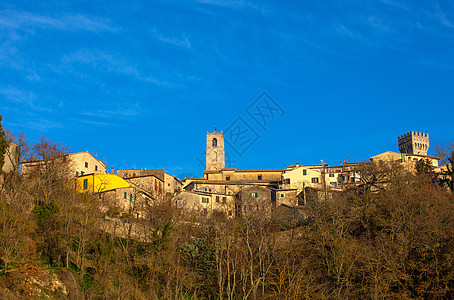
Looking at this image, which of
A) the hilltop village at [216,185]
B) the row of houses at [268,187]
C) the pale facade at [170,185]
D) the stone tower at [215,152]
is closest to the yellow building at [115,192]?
the hilltop village at [216,185]

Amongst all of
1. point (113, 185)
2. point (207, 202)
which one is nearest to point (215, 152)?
point (207, 202)

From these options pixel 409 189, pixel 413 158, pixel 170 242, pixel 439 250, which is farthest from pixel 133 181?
pixel 413 158

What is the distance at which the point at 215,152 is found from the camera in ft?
342

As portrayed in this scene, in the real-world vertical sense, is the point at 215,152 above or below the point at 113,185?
above

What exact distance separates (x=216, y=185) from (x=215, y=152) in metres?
35.2

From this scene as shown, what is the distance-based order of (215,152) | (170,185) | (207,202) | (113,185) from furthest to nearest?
1. (215,152)
2. (170,185)
3. (207,202)
4. (113,185)

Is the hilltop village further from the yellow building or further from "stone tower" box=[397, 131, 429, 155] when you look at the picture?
"stone tower" box=[397, 131, 429, 155]

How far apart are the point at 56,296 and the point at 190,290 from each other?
9883 mm

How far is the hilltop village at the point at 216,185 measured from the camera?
163 feet

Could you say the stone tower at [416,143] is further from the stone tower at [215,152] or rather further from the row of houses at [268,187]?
the stone tower at [215,152]

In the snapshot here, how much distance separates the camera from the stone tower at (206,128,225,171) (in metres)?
103

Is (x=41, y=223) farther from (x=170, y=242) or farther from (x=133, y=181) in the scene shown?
(x=133, y=181)

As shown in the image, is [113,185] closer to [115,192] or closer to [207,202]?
[115,192]

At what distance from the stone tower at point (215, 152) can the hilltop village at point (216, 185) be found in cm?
2197
